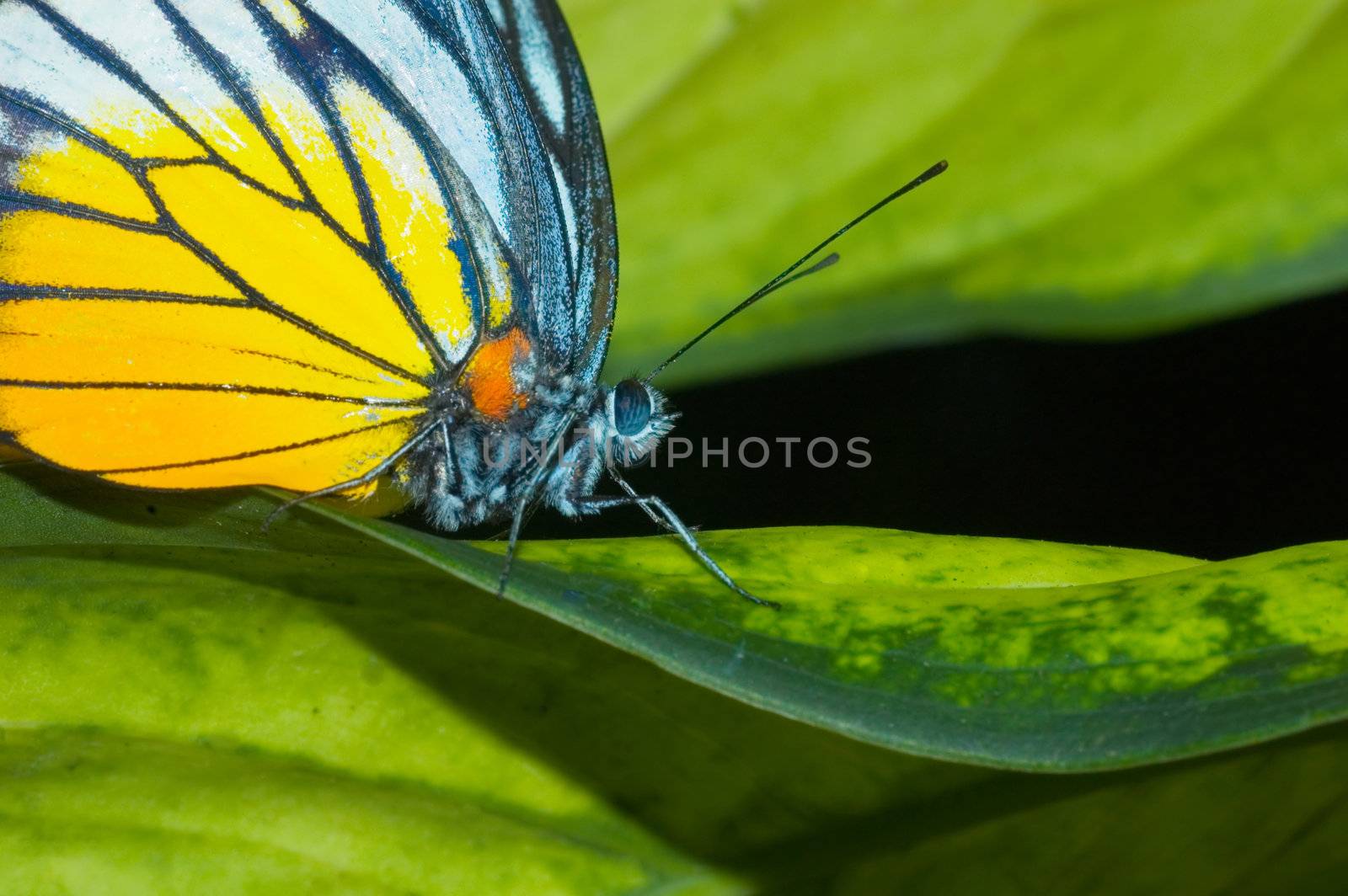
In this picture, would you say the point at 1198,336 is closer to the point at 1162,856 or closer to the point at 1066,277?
the point at 1066,277

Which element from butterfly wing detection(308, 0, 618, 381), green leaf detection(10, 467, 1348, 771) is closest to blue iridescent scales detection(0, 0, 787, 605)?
butterfly wing detection(308, 0, 618, 381)

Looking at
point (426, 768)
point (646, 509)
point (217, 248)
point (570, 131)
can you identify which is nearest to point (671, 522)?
point (646, 509)

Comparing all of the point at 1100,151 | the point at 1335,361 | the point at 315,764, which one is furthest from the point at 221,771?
the point at 1335,361

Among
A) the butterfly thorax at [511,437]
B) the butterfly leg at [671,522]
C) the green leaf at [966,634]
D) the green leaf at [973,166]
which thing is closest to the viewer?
the green leaf at [966,634]

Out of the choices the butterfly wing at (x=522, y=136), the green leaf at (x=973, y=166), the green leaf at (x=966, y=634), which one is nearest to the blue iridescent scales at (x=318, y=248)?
the butterfly wing at (x=522, y=136)

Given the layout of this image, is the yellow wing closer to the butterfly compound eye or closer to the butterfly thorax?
the butterfly thorax

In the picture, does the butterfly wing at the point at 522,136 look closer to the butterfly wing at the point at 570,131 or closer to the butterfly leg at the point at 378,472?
the butterfly wing at the point at 570,131

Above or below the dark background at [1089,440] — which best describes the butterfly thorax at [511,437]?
below
